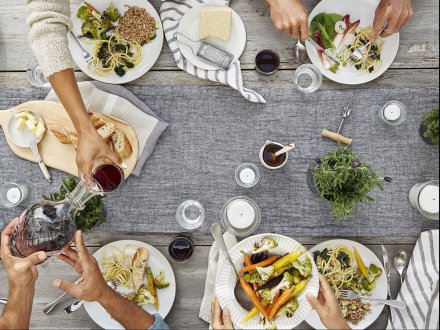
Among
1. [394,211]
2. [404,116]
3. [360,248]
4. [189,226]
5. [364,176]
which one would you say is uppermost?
[404,116]

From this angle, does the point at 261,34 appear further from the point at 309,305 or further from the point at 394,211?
the point at 309,305

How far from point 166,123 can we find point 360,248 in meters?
0.66

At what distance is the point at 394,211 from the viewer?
4.70ft

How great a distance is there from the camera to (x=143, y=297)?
1454mm

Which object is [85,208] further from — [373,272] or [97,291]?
[373,272]

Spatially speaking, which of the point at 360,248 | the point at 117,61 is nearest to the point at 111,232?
the point at 117,61

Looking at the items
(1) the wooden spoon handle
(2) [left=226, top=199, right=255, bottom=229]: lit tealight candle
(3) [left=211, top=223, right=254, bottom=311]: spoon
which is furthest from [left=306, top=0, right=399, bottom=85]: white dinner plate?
(3) [left=211, top=223, right=254, bottom=311]: spoon

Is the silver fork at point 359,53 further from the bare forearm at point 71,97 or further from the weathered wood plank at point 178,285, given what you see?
the bare forearm at point 71,97

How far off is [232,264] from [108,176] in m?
0.41

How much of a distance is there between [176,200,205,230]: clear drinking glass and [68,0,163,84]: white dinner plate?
395mm

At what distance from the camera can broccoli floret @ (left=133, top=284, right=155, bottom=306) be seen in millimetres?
1454

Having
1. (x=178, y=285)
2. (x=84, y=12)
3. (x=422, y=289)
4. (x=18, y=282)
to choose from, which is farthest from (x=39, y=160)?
(x=422, y=289)

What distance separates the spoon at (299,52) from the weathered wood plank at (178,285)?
1.71 feet

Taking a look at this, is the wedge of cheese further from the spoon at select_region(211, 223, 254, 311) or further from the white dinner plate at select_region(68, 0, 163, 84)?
the spoon at select_region(211, 223, 254, 311)
